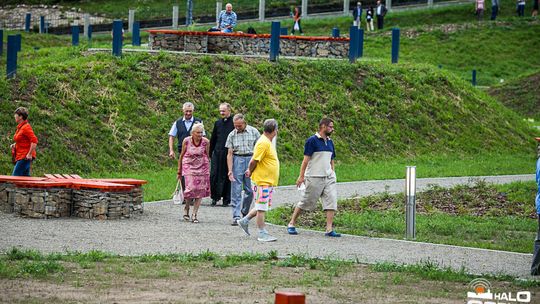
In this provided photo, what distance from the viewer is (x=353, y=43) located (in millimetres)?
33750

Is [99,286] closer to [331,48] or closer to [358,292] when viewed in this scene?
[358,292]

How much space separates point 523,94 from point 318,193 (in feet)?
101

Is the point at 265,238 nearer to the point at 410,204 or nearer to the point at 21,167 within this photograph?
the point at 410,204

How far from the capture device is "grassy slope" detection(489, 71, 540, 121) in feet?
149

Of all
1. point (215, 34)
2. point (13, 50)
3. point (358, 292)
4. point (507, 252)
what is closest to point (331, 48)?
point (215, 34)

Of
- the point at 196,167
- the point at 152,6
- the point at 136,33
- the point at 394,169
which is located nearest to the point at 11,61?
the point at 394,169

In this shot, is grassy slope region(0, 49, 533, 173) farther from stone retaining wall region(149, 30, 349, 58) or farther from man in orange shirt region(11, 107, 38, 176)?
man in orange shirt region(11, 107, 38, 176)

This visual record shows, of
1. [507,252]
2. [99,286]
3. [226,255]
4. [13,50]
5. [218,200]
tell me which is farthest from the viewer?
[13,50]

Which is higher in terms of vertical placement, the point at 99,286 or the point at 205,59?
the point at 205,59

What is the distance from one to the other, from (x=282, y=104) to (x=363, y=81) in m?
3.75

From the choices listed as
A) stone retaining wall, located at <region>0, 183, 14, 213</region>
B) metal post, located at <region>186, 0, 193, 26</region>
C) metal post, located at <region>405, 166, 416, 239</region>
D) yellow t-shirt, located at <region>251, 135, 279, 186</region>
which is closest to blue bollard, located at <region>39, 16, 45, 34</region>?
metal post, located at <region>186, 0, 193, 26</region>

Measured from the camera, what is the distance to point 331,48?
34.7 meters

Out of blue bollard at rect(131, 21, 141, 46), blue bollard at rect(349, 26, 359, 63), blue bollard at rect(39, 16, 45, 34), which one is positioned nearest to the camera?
blue bollard at rect(349, 26, 359, 63)

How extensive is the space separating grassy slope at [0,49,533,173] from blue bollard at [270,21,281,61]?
0.31m
